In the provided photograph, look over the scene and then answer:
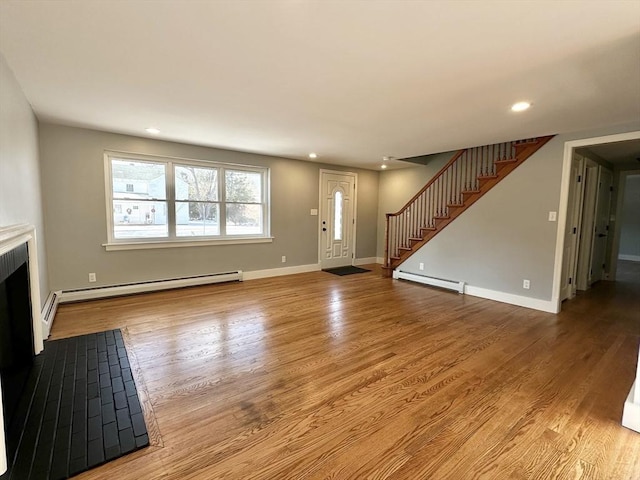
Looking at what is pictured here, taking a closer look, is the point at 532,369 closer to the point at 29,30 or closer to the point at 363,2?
the point at 363,2

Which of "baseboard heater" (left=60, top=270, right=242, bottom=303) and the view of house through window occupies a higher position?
the view of house through window

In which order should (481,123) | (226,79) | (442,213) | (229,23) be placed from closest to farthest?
(229,23) < (226,79) < (481,123) < (442,213)

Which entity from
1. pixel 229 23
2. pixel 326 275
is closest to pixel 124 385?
pixel 229 23

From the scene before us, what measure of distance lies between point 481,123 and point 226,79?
2798 mm

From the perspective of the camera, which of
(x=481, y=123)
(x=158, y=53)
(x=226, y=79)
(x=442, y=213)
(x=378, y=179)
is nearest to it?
(x=158, y=53)

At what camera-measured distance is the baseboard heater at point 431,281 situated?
4988 millimetres

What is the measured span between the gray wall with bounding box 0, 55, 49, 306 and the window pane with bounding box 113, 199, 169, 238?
90 cm

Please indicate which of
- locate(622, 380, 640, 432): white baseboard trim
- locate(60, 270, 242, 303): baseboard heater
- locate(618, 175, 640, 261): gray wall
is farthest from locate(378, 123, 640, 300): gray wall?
locate(618, 175, 640, 261): gray wall

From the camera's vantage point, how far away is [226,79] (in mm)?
2443

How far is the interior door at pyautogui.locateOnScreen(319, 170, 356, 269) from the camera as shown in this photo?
656 centimetres

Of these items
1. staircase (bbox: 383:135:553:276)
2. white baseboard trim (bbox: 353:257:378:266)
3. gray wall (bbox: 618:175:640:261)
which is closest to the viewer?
staircase (bbox: 383:135:553:276)

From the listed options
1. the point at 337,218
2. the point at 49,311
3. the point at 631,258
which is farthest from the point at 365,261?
the point at 631,258

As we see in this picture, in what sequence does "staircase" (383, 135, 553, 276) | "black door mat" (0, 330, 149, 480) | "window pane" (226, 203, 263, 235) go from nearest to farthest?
"black door mat" (0, 330, 149, 480), "staircase" (383, 135, 553, 276), "window pane" (226, 203, 263, 235)

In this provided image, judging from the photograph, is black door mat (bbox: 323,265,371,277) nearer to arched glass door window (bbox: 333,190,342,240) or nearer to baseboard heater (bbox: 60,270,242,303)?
arched glass door window (bbox: 333,190,342,240)
